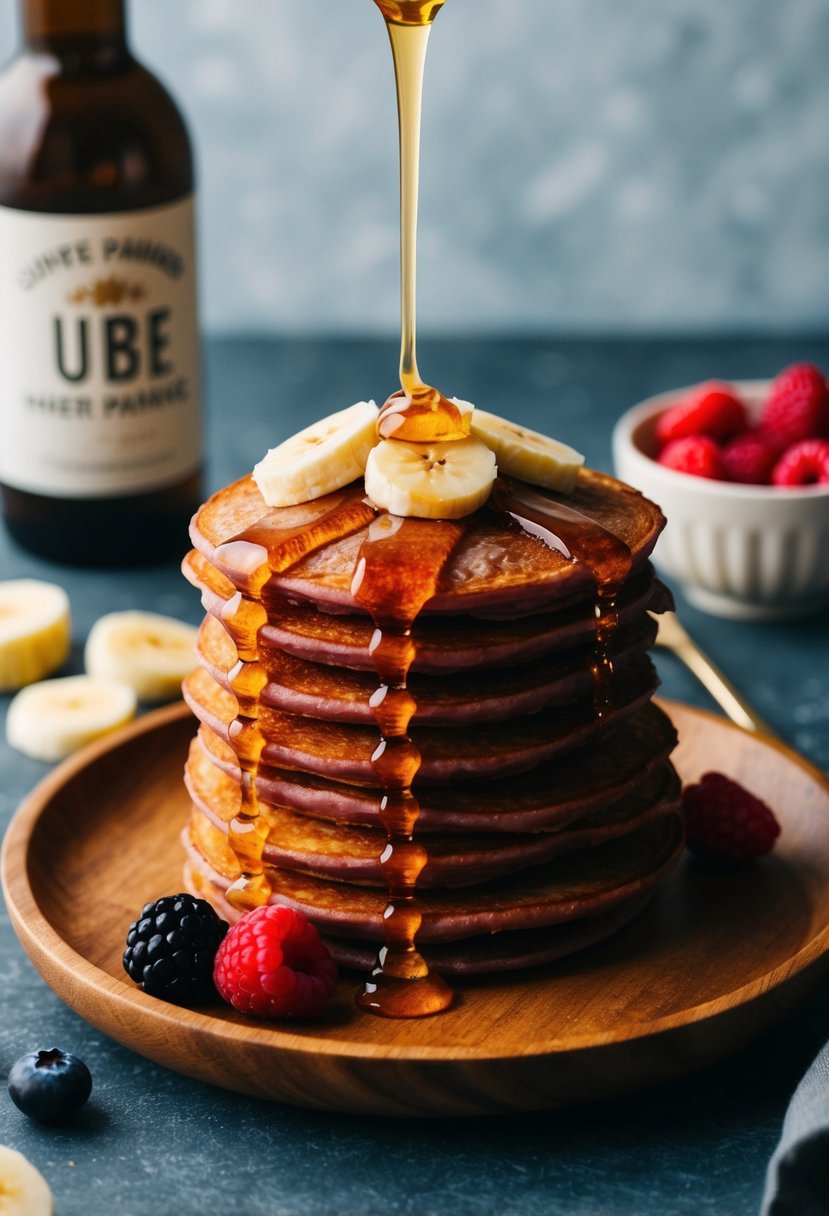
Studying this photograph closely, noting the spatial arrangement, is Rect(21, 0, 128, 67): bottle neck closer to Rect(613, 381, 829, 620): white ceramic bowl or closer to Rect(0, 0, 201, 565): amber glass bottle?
Rect(0, 0, 201, 565): amber glass bottle

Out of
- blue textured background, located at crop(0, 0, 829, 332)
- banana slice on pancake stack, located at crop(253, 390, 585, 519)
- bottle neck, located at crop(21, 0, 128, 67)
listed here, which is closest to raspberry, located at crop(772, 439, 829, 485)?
banana slice on pancake stack, located at crop(253, 390, 585, 519)

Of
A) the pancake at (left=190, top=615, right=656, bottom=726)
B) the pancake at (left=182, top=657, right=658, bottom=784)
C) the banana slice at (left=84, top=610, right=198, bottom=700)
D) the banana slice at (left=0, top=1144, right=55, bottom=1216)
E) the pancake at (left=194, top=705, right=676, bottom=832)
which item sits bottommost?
the banana slice at (left=84, top=610, right=198, bottom=700)

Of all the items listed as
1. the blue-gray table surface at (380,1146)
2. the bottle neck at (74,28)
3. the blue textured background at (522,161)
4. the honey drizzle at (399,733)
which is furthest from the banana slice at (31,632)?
the blue textured background at (522,161)

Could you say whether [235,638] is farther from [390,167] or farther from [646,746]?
[390,167]

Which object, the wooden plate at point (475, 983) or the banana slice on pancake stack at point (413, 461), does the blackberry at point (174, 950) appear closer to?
the wooden plate at point (475, 983)

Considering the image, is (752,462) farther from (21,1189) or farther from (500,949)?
(21,1189)

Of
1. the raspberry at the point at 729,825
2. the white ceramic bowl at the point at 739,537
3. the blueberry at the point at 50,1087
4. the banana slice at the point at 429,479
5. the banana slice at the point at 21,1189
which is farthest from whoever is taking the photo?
the white ceramic bowl at the point at 739,537
